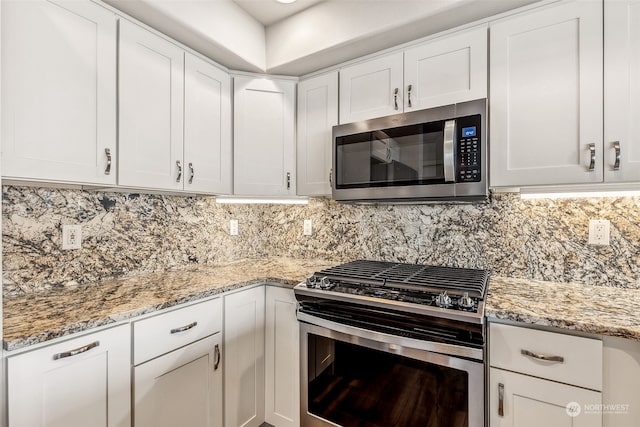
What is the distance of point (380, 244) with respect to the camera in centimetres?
215

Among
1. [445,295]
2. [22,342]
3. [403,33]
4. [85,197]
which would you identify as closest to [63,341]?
[22,342]

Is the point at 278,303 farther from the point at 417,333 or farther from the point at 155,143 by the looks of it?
the point at 155,143

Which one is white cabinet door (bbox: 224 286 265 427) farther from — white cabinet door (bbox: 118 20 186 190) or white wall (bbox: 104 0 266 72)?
white wall (bbox: 104 0 266 72)

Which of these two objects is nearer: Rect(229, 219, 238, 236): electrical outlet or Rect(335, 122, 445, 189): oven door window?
Rect(335, 122, 445, 189): oven door window

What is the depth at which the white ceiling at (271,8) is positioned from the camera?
6.31 feet

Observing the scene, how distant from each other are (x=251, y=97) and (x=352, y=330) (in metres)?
1.61

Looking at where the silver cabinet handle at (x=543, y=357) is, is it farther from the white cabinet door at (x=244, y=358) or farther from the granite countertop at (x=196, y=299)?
the white cabinet door at (x=244, y=358)

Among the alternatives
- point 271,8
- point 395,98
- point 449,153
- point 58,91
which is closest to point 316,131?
point 395,98

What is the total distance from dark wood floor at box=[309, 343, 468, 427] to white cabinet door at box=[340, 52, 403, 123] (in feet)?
4.30

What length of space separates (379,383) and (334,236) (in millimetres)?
1115

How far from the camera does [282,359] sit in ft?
5.76

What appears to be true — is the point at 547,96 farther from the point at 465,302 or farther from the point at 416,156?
the point at 465,302

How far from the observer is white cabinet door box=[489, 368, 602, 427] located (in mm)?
1071

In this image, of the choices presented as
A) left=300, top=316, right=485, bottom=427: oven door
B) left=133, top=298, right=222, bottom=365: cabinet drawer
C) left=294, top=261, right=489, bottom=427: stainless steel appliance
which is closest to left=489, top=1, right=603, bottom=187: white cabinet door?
left=294, top=261, right=489, bottom=427: stainless steel appliance
